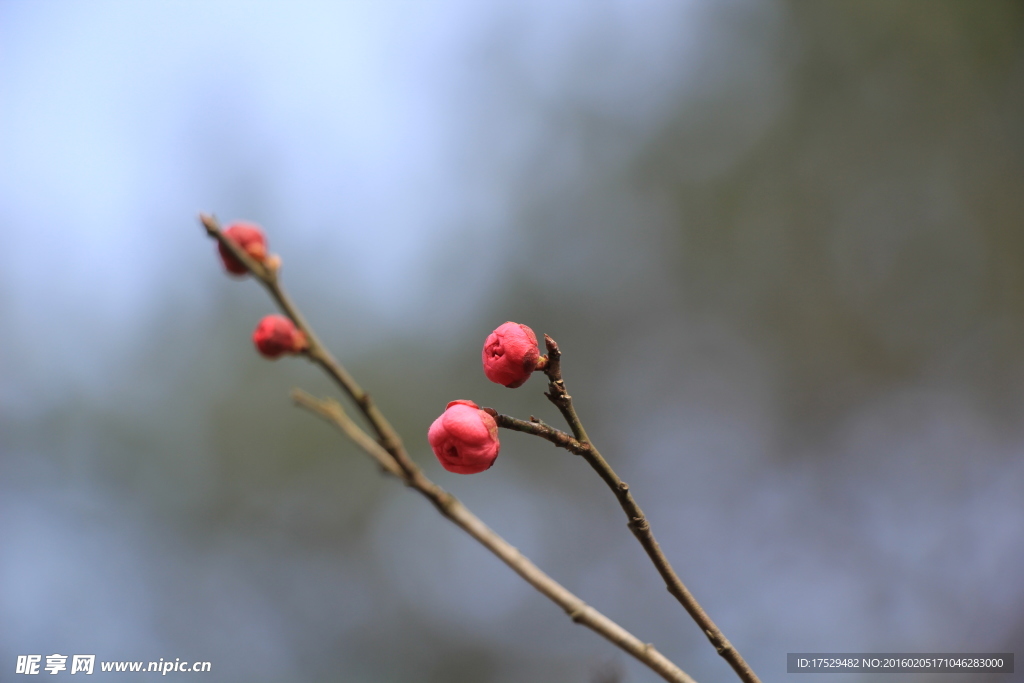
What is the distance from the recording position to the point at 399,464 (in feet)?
0.95

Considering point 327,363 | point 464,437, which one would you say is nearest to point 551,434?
point 464,437

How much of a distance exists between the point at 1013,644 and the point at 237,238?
7.76ft

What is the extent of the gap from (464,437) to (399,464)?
17cm

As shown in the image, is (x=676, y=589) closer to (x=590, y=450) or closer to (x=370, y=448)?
(x=590, y=450)

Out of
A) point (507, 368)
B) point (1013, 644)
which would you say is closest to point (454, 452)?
point (507, 368)

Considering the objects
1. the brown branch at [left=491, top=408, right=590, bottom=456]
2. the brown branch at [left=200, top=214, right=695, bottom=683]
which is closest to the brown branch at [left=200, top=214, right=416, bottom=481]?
the brown branch at [left=200, top=214, right=695, bottom=683]

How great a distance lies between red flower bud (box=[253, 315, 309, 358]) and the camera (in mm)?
343

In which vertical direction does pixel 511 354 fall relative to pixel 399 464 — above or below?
above

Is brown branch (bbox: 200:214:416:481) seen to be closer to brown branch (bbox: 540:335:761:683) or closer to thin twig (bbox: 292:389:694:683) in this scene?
thin twig (bbox: 292:389:694:683)

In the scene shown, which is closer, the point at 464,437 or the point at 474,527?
the point at 474,527

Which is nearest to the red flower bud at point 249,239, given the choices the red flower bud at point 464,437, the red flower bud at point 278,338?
the red flower bud at point 278,338

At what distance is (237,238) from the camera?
1.26 ft

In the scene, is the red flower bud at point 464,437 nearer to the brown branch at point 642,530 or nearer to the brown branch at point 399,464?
the brown branch at point 642,530

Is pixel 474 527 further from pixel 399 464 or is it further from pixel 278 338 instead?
pixel 278 338
